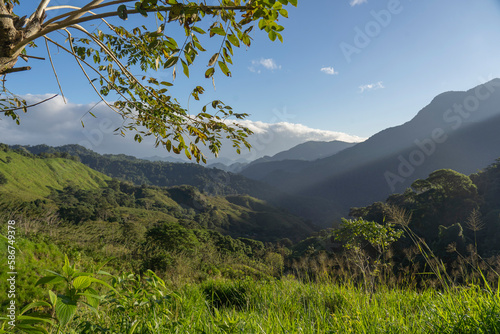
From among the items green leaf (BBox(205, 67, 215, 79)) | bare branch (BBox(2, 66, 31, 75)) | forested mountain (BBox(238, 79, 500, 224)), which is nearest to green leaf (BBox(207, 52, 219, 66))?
green leaf (BBox(205, 67, 215, 79))

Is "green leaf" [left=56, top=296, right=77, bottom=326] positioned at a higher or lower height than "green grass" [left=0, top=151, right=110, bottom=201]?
lower

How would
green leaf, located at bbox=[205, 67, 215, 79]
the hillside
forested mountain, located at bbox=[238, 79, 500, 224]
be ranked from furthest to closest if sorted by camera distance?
forested mountain, located at bbox=[238, 79, 500, 224]
the hillside
green leaf, located at bbox=[205, 67, 215, 79]

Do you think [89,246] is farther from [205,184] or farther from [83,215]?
[205,184]

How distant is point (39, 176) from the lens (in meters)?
92.8

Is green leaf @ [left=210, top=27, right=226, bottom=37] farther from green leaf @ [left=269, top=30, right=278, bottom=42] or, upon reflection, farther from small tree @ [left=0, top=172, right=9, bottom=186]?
small tree @ [left=0, top=172, right=9, bottom=186]

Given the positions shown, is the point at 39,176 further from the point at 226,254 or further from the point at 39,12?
the point at 39,12

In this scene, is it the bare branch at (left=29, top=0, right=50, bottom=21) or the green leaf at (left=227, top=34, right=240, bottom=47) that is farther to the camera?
the bare branch at (left=29, top=0, right=50, bottom=21)

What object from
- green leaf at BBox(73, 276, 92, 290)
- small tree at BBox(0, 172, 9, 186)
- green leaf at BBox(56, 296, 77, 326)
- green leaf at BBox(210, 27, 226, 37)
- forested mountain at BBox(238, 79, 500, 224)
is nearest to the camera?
green leaf at BBox(56, 296, 77, 326)

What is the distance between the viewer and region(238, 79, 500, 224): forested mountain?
387ft

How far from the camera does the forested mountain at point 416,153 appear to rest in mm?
118000

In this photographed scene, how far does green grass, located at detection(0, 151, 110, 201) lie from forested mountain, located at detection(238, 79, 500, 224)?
434 ft

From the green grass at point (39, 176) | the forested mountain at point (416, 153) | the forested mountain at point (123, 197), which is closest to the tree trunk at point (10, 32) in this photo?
the forested mountain at point (123, 197)

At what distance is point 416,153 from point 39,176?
7378 inches

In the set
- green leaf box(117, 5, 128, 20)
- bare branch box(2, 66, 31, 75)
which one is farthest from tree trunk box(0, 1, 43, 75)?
green leaf box(117, 5, 128, 20)
